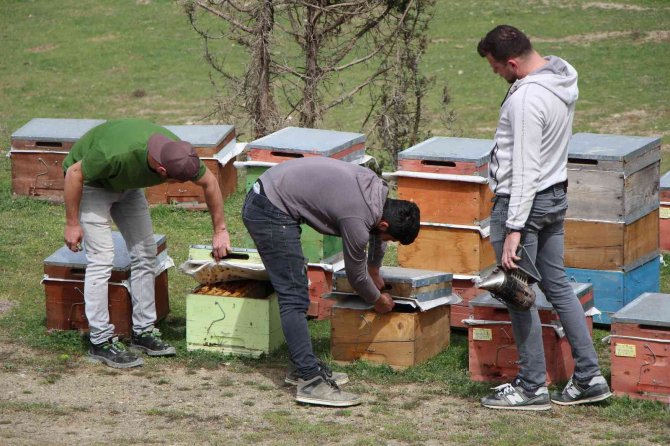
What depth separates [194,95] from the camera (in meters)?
20.0

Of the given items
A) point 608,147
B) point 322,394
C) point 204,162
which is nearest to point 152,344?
point 322,394

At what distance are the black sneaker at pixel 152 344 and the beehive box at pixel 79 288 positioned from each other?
0.59 feet

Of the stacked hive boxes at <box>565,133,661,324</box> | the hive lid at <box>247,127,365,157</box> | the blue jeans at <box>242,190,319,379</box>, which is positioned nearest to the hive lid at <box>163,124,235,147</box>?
the hive lid at <box>247,127,365,157</box>

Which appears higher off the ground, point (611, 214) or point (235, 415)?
point (611, 214)

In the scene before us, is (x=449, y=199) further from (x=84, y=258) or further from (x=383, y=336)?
(x=84, y=258)

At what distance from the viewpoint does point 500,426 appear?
19.7 feet

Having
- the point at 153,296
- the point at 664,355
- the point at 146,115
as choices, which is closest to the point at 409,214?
the point at 664,355

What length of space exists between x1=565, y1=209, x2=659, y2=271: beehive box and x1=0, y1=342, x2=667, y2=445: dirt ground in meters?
1.66

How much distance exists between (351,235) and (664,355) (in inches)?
75.4

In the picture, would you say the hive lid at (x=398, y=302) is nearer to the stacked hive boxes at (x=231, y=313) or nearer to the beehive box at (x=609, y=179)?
the stacked hive boxes at (x=231, y=313)

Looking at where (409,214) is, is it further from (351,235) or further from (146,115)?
(146,115)

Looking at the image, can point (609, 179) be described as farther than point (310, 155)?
No

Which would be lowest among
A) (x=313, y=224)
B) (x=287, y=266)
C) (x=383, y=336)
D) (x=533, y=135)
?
(x=383, y=336)

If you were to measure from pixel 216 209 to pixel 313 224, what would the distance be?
0.77 meters
